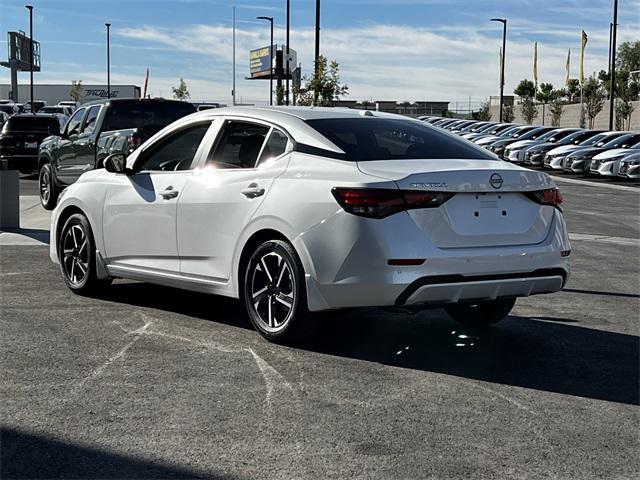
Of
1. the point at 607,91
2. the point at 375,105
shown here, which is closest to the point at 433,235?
the point at 607,91

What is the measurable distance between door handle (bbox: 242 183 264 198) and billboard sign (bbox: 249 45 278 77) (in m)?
112

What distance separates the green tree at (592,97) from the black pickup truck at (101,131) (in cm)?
5785

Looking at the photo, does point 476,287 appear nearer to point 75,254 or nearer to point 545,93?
point 75,254

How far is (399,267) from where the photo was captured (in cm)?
600

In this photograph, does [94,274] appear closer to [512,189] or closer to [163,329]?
[163,329]

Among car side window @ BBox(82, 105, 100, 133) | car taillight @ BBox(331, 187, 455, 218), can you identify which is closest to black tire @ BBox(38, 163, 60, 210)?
car side window @ BBox(82, 105, 100, 133)

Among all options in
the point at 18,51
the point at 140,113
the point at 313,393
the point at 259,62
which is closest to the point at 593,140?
the point at 140,113

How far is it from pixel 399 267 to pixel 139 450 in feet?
7.13

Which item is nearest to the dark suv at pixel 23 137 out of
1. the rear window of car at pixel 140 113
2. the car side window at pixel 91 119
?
the car side window at pixel 91 119

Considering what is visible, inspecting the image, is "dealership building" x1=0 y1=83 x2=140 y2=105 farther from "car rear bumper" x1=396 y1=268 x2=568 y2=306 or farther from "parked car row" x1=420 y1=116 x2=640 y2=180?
"car rear bumper" x1=396 y1=268 x2=568 y2=306

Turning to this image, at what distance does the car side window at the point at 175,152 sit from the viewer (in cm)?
777

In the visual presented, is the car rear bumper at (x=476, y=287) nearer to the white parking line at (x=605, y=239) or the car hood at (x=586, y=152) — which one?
the white parking line at (x=605, y=239)

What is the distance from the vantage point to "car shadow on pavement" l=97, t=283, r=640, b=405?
233 inches

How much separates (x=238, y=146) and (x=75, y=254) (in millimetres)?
2219
